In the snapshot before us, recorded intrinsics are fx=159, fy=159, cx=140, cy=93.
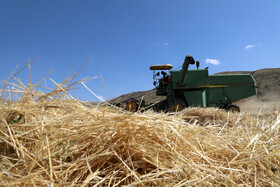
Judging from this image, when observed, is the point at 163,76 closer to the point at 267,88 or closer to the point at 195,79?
the point at 195,79

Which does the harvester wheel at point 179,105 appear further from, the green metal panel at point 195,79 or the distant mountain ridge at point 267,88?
the distant mountain ridge at point 267,88

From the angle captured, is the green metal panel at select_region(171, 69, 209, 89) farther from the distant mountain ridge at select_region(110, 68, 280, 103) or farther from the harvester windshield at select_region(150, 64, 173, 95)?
the distant mountain ridge at select_region(110, 68, 280, 103)

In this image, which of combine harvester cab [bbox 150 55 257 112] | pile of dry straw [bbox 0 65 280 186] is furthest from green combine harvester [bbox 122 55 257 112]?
pile of dry straw [bbox 0 65 280 186]

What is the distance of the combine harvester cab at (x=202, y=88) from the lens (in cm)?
652

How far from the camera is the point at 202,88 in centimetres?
664

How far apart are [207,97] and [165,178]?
7047mm

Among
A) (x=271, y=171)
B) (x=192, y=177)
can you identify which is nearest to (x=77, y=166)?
(x=192, y=177)

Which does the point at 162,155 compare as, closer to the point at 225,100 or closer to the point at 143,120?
the point at 143,120

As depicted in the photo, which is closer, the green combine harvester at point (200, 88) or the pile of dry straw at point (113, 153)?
the pile of dry straw at point (113, 153)

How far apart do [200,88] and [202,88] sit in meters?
0.08

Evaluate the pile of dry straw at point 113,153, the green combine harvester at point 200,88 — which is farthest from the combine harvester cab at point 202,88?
the pile of dry straw at point 113,153

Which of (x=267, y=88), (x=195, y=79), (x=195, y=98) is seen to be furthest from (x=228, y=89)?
(x=267, y=88)

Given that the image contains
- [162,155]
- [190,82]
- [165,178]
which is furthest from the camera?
[190,82]

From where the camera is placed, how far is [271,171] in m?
0.71
